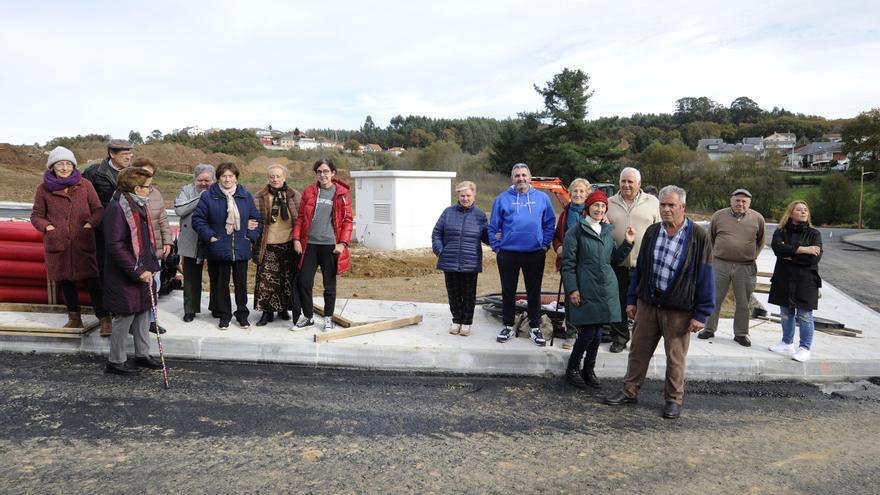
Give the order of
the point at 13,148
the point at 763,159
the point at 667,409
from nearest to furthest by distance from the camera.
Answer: the point at 667,409 → the point at 13,148 → the point at 763,159

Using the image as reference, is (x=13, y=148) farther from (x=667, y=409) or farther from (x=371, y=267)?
(x=667, y=409)

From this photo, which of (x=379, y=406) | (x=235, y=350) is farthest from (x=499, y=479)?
(x=235, y=350)

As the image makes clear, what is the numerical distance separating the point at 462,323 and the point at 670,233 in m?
2.65

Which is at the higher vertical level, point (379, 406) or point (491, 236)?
point (491, 236)

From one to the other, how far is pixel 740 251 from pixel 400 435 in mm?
4553

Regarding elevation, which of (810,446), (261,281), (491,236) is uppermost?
(491,236)

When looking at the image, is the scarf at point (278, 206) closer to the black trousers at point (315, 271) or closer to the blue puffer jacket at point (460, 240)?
the black trousers at point (315, 271)

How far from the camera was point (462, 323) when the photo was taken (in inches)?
265

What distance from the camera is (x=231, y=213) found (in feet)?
20.7

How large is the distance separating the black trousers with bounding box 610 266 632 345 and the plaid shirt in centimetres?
104

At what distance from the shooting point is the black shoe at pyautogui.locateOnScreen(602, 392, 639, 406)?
5.11m

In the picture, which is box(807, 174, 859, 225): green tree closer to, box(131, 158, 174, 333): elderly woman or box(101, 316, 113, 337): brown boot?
box(131, 158, 174, 333): elderly woman

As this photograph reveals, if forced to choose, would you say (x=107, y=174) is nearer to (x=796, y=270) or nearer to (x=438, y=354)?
(x=438, y=354)

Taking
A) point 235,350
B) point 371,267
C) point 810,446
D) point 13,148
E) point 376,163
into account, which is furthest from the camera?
point 376,163
